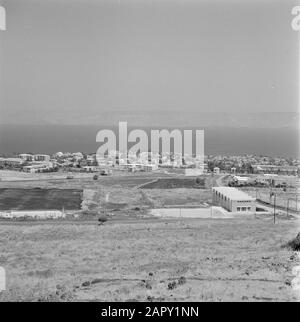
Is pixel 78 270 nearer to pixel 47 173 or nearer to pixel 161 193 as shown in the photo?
pixel 161 193

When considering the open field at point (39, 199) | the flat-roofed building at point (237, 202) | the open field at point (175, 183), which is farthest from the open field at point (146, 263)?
the open field at point (175, 183)

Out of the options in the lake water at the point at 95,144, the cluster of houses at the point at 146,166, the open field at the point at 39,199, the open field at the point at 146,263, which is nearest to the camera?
the open field at the point at 146,263

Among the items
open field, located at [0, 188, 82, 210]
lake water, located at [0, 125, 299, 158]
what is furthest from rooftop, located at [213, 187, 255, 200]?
lake water, located at [0, 125, 299, 158]

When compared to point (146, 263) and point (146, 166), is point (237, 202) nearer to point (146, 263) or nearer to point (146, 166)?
point (146, 263)

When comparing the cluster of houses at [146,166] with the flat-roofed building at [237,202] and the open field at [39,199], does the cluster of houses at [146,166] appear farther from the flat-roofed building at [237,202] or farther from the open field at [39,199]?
the flat-roofed building at [237,202]

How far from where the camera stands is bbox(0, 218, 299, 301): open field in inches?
262

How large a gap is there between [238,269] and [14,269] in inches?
173

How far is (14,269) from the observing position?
9.36 m

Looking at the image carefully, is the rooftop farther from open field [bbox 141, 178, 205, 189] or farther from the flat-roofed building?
open field [bbox 141, 178, 205, 189]

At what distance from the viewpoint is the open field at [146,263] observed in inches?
262
